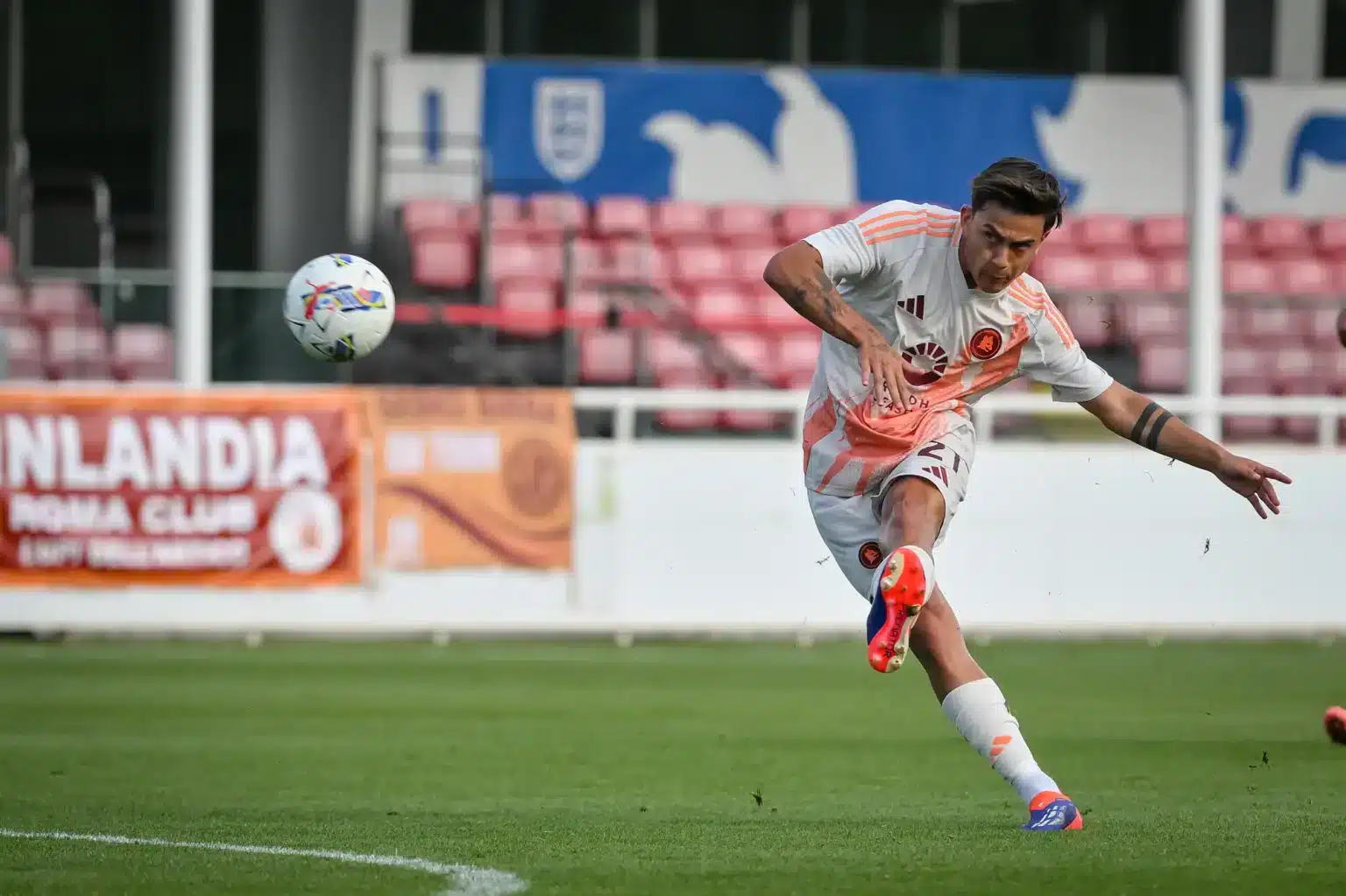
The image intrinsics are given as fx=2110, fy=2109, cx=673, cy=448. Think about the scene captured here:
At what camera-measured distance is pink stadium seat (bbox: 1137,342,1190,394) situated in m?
17.3

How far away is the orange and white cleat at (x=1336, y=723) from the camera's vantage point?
26.6 ft

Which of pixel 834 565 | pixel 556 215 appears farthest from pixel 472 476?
pixel 556 215

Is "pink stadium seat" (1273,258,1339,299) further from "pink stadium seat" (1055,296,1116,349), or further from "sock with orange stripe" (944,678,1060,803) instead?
"sock with orange stripe" (944,678,1060,803)

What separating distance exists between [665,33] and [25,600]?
1139 centimetres

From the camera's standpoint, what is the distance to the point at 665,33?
2214cm

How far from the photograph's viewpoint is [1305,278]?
67.2 ft

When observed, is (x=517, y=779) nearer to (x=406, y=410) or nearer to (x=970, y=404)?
(x=970, y=404)

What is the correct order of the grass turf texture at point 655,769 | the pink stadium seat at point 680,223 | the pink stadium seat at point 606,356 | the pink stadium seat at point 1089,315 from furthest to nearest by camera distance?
the pink stadium seat at point 680,223, the pink stadium seat at point 1089,315, the pink stadium seat at point 606,356, the grass turf texture at point 655,769

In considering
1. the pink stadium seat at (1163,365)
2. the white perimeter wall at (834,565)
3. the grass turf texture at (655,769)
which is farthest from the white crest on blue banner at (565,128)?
the grass turf texture at (655,769)

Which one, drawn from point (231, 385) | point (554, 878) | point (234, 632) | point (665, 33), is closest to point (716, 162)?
point (665, 33)

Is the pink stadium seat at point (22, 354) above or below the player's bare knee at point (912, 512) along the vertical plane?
below

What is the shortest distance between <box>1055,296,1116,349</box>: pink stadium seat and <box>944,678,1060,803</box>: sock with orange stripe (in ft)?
37.9

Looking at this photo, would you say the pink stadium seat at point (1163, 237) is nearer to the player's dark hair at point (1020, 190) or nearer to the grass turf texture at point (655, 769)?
the grass turf texture at point (655, 769)

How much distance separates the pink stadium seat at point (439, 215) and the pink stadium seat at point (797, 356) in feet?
9.69
